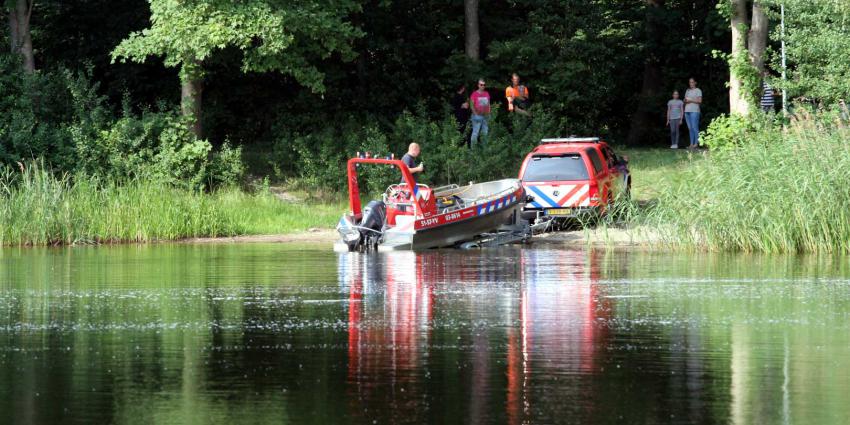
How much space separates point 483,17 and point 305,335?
2891 centimetres

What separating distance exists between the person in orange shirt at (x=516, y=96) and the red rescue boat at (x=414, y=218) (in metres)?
11.3

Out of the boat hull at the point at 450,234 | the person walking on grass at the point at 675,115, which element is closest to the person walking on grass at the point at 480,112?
the person walking on grass at the point at 675,115

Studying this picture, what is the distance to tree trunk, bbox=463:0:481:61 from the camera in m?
41.4

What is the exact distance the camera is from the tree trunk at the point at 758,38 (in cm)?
3453

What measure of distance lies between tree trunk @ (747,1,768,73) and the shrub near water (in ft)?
29.0

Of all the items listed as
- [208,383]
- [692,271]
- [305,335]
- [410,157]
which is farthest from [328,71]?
[208,383]

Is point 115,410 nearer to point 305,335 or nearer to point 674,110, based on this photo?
point 305,335

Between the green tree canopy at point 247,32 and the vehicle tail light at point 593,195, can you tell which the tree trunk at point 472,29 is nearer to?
the green tree canopy at point 247,32

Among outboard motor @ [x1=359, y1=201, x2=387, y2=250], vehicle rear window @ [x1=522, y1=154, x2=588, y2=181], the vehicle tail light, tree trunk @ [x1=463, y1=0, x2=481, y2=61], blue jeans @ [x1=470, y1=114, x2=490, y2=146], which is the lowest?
outboard motor @ [x1=359, y1=201, x2=387, y2=250]

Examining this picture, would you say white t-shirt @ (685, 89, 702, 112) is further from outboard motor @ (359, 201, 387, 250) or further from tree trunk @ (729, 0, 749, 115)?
outboard motor @ (359, 201, 387, 250)

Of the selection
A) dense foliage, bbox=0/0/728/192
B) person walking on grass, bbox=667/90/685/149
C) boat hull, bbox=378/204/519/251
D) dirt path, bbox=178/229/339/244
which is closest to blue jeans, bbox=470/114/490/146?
dense foliage, bbox=0/0/728/192

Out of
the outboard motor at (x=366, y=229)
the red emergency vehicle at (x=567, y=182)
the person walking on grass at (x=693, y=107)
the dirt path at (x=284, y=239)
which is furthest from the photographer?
the person walking on grass at (x=693, y=107)

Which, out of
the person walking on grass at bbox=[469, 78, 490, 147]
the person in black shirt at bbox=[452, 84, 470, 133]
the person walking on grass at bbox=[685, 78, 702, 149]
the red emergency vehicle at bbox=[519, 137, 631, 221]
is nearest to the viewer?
the red emergency vehicle at bbox=[519, 137, 631, 221]

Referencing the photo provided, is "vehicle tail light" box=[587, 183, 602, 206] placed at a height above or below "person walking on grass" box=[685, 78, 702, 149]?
below
